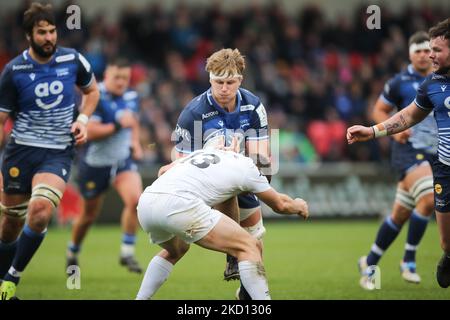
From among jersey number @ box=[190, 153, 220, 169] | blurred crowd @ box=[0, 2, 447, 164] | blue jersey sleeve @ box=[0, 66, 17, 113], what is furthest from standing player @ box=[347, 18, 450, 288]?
blurred crowd @ box=[0, 2, 447, 164]

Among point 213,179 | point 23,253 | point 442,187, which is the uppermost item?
point 442,187

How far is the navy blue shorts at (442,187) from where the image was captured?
23.3ft

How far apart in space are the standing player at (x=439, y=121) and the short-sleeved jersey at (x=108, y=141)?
493 cm

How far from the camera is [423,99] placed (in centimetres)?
720

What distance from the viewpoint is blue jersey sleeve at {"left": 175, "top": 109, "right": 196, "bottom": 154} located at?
6883 millimetres

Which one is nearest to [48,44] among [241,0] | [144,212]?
[144,212]

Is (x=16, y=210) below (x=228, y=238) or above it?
above

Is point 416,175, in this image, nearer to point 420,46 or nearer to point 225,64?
point 420,46

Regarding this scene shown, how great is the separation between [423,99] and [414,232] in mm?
2583

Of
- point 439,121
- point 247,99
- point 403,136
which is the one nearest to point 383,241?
point 403,136

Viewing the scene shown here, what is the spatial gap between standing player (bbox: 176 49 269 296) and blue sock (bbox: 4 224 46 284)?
1916mm

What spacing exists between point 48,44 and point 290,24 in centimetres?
1515

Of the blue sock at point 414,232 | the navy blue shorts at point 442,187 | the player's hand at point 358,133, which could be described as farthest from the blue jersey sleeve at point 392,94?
the player's hand at point 358,133

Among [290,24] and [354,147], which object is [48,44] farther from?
[290,24]
